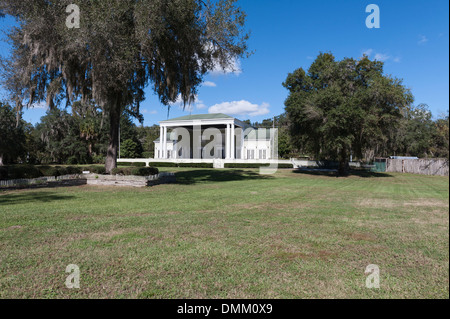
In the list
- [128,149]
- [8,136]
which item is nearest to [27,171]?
[8,136]

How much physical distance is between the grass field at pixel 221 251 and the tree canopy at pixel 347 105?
42.3 ft

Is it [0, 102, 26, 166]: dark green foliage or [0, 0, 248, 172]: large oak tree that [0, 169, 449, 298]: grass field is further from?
[0, 102, 26, 166]: dark green foliage

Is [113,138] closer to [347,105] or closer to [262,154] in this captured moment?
[347,105]

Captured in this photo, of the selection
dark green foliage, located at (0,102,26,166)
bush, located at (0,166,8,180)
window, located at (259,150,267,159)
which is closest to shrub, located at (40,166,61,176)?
bush, located at (0,166,8,180)

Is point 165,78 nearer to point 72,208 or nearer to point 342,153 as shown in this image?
point 72,208

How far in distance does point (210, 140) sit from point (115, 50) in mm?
37180

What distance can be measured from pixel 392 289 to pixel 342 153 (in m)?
22.1

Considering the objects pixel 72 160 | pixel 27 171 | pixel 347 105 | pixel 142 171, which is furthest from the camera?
pixel 72 160

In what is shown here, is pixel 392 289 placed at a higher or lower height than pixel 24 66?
lower

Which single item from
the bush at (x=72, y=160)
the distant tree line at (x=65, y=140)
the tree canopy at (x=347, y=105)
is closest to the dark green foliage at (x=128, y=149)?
the distant tree line at (x=65, y=140)

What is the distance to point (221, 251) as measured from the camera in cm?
435

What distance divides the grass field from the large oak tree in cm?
681
